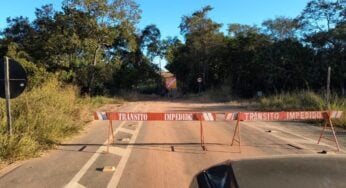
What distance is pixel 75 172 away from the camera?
9.45 m

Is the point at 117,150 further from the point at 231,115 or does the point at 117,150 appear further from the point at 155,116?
the point at 231,115

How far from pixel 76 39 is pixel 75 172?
4099 centimetres

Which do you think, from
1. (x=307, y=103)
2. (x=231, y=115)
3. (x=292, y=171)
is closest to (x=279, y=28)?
(x=307, y=103)

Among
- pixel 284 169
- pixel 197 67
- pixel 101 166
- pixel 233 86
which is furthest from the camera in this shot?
pixel 197 67

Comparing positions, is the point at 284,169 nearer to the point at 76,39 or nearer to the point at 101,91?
the point at 76,39

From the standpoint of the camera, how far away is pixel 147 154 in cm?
1164

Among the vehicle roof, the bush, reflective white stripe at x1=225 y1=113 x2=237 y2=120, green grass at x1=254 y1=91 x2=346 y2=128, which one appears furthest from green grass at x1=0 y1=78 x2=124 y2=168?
green grass at x1=254 y1=91 x2=346 y2=128

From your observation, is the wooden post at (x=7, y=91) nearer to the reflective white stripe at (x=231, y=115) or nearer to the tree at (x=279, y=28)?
the reflective white stripe at (x=231, y=115)

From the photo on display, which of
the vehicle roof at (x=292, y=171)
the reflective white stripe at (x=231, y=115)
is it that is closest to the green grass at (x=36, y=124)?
the reflective white stripe at (x=231, y=115)

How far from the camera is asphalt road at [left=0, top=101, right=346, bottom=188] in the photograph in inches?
345

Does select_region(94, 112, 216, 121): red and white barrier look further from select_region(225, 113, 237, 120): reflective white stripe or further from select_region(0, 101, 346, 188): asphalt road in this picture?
select_region(0, 101, 346, 188): asphalt road

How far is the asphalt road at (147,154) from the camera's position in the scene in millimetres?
8758

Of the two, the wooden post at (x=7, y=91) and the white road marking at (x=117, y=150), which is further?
the wooden post at (x=7, y=91)

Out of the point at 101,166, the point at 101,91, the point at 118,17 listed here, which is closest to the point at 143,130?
the point at 101,166
